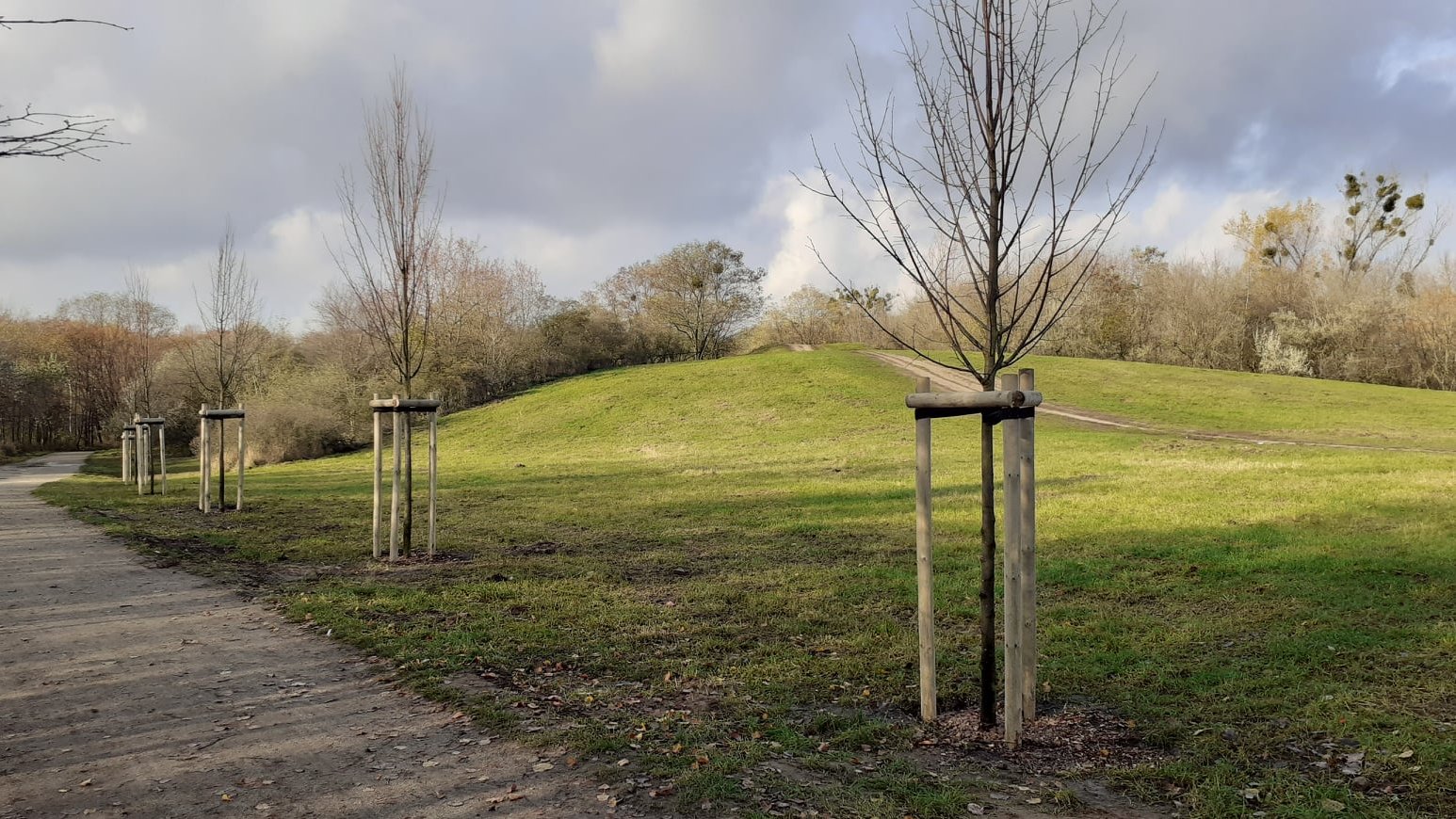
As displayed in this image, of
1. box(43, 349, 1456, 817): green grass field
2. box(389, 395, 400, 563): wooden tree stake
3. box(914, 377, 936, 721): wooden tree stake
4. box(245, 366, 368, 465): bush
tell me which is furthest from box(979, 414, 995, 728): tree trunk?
box(245, 366, 368, 465): bush

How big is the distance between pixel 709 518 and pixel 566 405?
25.8 meters

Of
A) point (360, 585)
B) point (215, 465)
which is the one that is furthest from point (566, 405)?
point (360, 585)

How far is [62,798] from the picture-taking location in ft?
12.8

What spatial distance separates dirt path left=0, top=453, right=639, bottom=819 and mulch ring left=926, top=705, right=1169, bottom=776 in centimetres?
207

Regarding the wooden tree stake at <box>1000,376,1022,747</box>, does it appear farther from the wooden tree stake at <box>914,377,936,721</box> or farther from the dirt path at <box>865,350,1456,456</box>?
the dirt path at <box>865,350,1456,456</box>

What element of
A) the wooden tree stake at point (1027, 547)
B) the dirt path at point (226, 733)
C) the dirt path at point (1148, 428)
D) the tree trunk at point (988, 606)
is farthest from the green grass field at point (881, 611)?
the dirt path at point (1148, 428)

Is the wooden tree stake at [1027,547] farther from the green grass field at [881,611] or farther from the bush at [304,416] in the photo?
the bush at [304,416]

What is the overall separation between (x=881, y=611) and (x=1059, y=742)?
2858mm

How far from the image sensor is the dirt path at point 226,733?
153 inches

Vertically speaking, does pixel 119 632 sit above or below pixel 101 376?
below

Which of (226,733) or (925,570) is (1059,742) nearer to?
(925,570)

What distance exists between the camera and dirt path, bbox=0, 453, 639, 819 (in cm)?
389

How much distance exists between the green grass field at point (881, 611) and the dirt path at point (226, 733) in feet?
1.36

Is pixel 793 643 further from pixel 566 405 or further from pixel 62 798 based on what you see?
A: pixel 566 405
